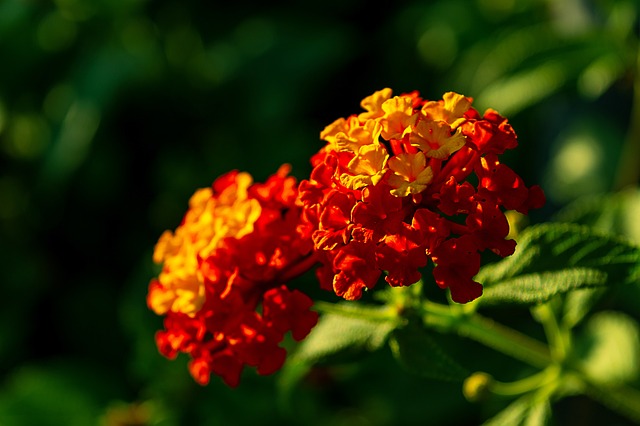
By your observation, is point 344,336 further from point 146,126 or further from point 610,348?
point 146,126

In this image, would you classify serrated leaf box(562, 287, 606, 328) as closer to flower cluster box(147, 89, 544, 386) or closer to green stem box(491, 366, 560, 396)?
green stem box(491, 366, 560, 396)

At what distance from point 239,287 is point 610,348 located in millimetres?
855

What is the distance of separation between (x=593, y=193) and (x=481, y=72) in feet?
1.27

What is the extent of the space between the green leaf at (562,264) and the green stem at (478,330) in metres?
0.07

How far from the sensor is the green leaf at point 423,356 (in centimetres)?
101

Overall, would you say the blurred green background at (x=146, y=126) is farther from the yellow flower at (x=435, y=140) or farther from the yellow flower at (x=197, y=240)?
the yellow flower at (x=435, y=140)

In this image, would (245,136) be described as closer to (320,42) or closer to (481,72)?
(320,42)

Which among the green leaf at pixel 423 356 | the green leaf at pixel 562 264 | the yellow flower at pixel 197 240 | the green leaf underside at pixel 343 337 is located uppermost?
the yellow flower at pixel 197 240

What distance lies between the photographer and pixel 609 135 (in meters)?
2.03

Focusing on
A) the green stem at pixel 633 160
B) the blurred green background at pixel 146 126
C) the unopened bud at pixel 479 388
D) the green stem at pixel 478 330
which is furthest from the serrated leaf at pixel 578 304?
the blurred green background at pixel 146 126

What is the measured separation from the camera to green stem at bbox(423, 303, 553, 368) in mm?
1109

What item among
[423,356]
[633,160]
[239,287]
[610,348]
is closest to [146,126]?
[633,160]

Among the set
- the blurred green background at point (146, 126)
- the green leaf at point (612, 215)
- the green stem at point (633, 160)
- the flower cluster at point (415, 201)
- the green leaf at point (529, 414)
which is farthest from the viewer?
the blurred green background at point (146, 126)

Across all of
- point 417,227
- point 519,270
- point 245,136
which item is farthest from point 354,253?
point 245,136
